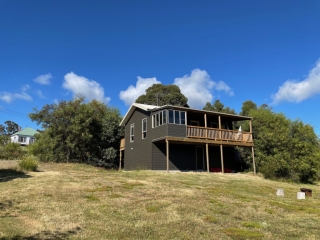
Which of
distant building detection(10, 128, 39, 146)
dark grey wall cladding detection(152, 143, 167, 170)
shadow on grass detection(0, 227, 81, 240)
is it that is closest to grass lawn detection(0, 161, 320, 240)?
shadow on grass detection(0, 227, 81, 240)

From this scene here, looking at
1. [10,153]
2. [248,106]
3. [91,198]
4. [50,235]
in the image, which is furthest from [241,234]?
[248,106]

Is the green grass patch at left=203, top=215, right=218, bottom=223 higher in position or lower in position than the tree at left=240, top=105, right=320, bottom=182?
lower

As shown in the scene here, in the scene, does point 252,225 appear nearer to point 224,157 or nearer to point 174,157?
point 174,157

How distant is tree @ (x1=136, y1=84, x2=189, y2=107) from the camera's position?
43.1 meters

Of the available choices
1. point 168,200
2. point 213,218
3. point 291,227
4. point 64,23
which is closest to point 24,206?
point 168,200

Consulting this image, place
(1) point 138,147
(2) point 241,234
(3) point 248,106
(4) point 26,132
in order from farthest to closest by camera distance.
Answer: (4) point 26,132 < (3) point 248,106 < (1) point 138,147 < (2) point 241,234

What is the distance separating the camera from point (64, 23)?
691 inches

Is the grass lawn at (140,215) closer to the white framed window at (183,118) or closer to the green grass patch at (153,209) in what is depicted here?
the green grass patch at (153,209)

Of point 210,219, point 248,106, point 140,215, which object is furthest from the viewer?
point 248,106

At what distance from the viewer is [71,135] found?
75.9ft

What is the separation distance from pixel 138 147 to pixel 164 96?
2231cm

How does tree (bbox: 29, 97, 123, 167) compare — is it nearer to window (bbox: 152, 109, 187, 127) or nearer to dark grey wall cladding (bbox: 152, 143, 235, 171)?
dark grey wall cladding (bbox: 152, 143, 235, 171)

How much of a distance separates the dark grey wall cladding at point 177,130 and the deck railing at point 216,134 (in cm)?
40

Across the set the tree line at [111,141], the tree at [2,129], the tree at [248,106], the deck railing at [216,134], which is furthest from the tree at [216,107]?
the tree at [2,129]
